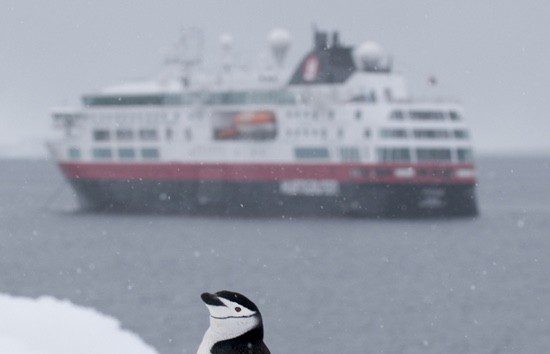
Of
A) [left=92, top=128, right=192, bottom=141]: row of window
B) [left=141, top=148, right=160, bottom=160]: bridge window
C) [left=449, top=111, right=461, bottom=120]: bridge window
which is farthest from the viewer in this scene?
[left=92, top=128, right=192, bottom=141]: row of window

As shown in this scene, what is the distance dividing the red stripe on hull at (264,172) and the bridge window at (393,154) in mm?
404

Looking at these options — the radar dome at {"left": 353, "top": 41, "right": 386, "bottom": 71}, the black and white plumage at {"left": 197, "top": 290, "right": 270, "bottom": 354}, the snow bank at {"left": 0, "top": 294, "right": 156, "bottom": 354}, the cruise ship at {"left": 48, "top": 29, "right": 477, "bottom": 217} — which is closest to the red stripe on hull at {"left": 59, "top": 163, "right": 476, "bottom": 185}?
the cruise ship at {"left": 48, "top": 29, "right": 477, "bottom": 217}

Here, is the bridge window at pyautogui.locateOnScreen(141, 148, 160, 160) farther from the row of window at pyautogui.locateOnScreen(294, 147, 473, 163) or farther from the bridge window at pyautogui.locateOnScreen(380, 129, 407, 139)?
the bridge window at pyautogui.locateOnScreen(380, 129, 407, 139)

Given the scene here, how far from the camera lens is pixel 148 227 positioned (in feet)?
223

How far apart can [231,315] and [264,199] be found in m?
57.8

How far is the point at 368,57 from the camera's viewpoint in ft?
222

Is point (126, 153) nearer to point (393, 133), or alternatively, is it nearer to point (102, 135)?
point (102, 135)

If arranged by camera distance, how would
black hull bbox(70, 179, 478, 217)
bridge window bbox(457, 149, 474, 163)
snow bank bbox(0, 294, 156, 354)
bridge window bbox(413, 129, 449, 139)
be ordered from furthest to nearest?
bridge window bbox(413, 129, 449, 139)
bridge window bbox(457, 149, 474, 163)
black hull bbox(70, 179, 478, 217)
snow bank bbox(0, 294, 156, 354)

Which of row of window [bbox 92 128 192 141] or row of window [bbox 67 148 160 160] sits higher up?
row of window [bbox 92 128 192 141]

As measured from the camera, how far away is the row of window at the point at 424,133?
204ft

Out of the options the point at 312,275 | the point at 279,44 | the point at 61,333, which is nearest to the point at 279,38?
the point at 279,44

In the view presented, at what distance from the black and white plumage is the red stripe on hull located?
5309cm

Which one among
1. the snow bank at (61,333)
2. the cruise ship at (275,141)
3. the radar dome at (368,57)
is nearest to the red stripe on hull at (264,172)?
the cruise ship at (275,141)

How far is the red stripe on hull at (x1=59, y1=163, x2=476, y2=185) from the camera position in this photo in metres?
60.6
